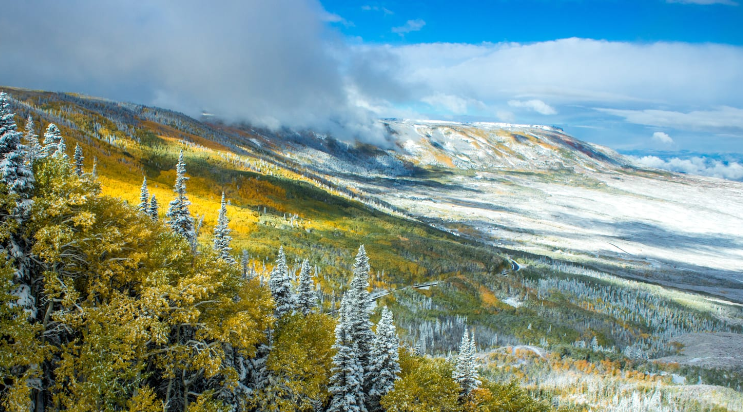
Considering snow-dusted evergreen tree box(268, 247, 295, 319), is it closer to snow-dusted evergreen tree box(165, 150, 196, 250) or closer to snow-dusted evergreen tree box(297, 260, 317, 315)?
snow-dusted evergreen tree box(297, 260, 317, 315)

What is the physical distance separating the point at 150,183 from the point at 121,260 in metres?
151

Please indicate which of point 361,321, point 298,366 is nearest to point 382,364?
point 361,321

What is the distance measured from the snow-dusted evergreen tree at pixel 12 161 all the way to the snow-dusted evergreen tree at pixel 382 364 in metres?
23.3

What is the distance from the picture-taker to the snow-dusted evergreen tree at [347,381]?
103ft

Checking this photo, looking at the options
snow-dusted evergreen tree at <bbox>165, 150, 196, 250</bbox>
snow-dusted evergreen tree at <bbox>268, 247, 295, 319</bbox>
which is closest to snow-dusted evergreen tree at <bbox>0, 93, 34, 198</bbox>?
snow-dusted evergreen tree at <bbox>268, 247, 295, 319</bbox>

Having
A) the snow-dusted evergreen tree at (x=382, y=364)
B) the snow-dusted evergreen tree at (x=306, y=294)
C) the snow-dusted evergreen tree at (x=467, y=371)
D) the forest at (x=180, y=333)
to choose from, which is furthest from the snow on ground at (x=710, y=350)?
the snow-dusted evergreen tree at (x=306, y=294)

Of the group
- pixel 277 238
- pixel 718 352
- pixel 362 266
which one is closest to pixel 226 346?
pixel 362 266

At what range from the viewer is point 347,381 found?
3178cm

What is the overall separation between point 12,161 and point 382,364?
2611 centimetres

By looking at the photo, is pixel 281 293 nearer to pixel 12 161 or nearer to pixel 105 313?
pixel 105 313

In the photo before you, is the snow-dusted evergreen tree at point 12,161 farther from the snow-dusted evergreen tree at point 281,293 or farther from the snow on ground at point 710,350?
the snow on ground at point 710,350

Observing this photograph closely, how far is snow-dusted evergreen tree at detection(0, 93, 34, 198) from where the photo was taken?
2003 centimetres

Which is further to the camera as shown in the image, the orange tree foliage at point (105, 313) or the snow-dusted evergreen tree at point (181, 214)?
the snow-dusted evergreen tree at point (181, 214)

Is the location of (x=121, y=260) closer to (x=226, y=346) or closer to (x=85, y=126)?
(x=226, y=346)
